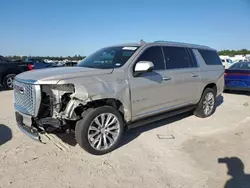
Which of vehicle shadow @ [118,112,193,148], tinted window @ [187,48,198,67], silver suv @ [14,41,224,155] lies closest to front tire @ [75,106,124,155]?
silver suv @ [14,41,224,155]

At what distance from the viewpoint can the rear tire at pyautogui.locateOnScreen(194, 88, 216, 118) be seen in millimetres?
6086

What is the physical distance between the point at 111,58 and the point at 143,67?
0.80 m

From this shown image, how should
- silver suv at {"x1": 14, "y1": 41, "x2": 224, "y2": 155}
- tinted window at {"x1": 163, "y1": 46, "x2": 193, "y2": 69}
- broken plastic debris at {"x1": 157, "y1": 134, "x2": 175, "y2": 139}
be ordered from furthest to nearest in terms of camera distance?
tinted window at {"x1": 163, "y1": 46, "x2": 193, "y2": 69}
broken plastic debris at {"x1": 157, "y1": 134, "x2": 175, "y2": 139}
silver suv at {"x1": 14, "y1": 41, "x2": 224, "y2": 155}

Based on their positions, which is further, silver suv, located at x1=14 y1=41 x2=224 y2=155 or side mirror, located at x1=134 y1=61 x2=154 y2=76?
side mirror, located at x1=134 y1=61 x2=154 y2=76

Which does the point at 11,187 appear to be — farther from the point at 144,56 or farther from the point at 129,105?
the point at 144,56

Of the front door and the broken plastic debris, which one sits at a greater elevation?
the front door

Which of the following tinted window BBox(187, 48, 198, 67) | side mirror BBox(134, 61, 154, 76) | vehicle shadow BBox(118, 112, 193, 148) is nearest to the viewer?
side mirror BBox(134, 61, 154, 76)

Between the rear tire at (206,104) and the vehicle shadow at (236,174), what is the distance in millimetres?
2364

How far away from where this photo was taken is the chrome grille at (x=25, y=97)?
11.7ft

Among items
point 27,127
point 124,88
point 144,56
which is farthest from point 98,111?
point 144,56

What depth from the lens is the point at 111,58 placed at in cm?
461

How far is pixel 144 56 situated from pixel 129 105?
3.43ft

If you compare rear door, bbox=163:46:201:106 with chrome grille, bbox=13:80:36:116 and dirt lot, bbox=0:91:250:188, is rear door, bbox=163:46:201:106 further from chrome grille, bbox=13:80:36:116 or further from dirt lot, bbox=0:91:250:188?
chrome grille, bbox=13:80:36:116

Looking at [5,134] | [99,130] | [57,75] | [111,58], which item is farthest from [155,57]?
[5,134]
